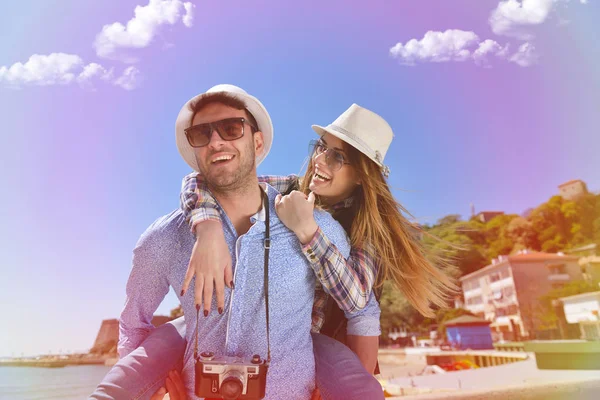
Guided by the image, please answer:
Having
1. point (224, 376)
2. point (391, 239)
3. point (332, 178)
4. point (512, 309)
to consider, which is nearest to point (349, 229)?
point (391, 239)

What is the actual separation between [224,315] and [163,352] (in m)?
0.27

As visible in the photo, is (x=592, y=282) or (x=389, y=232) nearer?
(x=389, y=232)

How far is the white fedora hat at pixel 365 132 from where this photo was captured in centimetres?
241

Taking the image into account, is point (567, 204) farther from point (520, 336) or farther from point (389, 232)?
point (389, 232)

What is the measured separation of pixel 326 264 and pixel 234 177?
0.52m

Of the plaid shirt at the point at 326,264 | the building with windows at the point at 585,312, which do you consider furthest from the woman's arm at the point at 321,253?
the building with windows at the point at 585,312

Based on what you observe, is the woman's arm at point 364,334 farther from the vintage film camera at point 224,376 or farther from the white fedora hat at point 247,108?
the white fedora hat at point 247,108

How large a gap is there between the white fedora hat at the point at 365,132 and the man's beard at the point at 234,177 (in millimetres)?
652

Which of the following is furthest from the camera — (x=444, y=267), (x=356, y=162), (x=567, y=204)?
(x=567, y=204)

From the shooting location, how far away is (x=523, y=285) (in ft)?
133

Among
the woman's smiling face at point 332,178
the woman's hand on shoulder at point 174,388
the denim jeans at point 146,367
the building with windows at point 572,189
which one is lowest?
the woman's hand on shoulder at point 174,388

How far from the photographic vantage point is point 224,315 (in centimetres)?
168

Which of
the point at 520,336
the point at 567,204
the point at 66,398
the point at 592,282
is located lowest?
the point at 66,398

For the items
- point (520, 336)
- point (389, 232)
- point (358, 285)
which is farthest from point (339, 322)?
point (520, 336)
